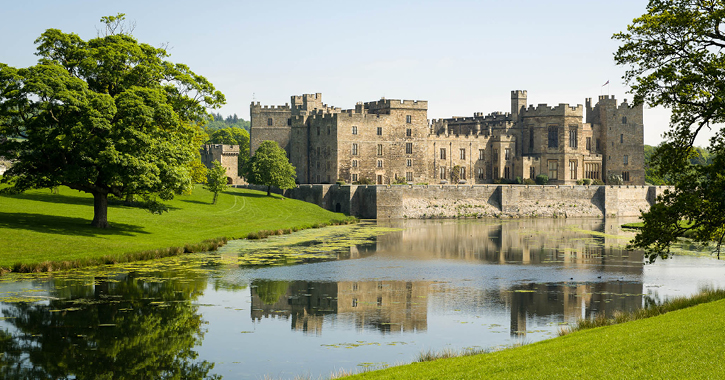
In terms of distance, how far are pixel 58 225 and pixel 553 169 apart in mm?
73875

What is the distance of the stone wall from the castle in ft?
37.2

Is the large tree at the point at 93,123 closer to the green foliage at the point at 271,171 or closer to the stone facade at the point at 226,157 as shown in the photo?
the green foliage at the point at 271,171

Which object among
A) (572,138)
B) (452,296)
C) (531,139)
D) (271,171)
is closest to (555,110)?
→ (572,138)

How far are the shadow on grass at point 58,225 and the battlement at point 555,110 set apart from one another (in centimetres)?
6890

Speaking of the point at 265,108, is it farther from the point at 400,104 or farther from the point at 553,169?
the point at 553,169

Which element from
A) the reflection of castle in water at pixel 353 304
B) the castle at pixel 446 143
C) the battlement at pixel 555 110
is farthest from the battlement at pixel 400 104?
the reflection of castle in water at pixel 353 304

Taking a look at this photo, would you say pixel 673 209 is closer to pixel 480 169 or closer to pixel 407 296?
pixel 407 296

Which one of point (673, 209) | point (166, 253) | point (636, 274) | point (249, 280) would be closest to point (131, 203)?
point (166, 253)

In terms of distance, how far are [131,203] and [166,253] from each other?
1661 centimetres

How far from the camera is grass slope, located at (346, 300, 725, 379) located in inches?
497

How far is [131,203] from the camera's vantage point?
51.9 meters

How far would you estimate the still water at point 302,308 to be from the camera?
18094 mm

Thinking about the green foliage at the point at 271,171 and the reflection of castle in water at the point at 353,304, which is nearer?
the reflection of castle in water at the point at 353,304

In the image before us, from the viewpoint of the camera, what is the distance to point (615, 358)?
45.0 feet
